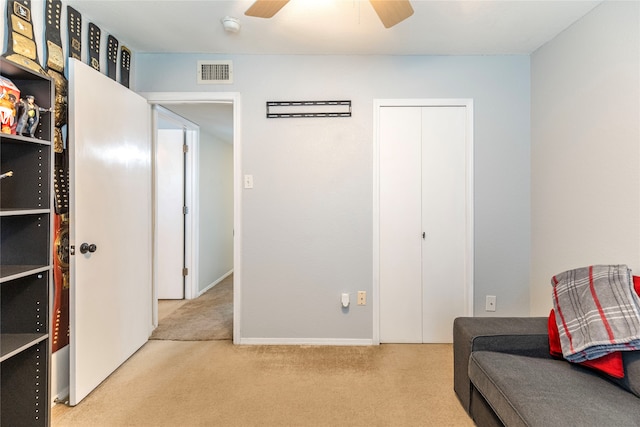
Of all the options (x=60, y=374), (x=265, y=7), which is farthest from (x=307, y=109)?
A: (x=60, y=374)

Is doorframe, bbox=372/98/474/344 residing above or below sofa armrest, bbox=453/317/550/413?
above

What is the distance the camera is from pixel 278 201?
2.69 metres

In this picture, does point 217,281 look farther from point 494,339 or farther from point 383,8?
point 383,8

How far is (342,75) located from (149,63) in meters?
1.61

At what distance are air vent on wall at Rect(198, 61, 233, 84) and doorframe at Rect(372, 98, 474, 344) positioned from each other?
4.05 feet

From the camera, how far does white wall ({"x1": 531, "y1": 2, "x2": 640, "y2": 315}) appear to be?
70.4 inches

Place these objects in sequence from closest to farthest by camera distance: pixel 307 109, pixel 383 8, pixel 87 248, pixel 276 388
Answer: pixel 383 8 < pixel 87 248 < pixel 276 388 < pixel 307 109

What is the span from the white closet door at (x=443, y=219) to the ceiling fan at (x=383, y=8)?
1.15 metres

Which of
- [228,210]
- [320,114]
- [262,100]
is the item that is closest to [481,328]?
[320,114]

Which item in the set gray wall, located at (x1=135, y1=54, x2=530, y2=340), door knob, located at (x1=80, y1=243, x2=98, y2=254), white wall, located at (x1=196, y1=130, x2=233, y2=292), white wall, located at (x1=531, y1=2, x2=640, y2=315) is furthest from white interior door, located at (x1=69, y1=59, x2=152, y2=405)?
white wall, located at (x1=531, y1=2, x2=640, y2=315)

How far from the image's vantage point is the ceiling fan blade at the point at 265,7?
1558mm

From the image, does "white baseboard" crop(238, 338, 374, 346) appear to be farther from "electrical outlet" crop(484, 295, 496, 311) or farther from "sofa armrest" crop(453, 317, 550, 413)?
"electrical outlet" crop(484, 295, 496, 311)

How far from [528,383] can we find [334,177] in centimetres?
184

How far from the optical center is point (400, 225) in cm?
270
